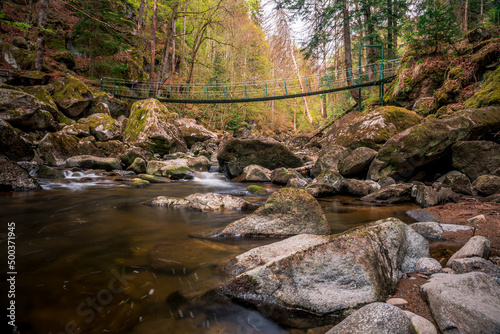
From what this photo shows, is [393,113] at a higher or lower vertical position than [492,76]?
lower

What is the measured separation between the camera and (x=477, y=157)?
5555mm

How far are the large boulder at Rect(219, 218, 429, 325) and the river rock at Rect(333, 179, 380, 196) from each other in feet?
13.9

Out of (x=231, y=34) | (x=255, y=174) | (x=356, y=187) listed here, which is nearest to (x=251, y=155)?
(x=255, y=174)

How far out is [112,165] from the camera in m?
9.04

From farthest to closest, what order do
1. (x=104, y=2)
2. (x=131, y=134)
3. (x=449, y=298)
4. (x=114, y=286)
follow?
(x=104, y=2) → (x=131, y=134) → (x=114, y=286) → (x=449, y=298)

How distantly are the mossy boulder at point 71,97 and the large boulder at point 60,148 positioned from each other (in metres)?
3.28

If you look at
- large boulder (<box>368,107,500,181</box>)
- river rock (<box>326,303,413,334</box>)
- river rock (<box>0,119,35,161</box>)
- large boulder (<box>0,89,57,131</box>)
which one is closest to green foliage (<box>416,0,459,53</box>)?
large boulder (<box>368,107,500,181</box>)

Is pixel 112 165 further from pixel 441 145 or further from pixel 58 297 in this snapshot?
pixel 441 145

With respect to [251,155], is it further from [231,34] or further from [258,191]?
[231,34]

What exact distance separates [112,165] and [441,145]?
32.1 ft

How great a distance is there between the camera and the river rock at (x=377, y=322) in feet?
4.43

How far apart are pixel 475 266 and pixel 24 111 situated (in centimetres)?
1277

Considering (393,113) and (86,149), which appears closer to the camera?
(393,113)

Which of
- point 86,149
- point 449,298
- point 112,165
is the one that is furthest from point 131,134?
point 449,298
